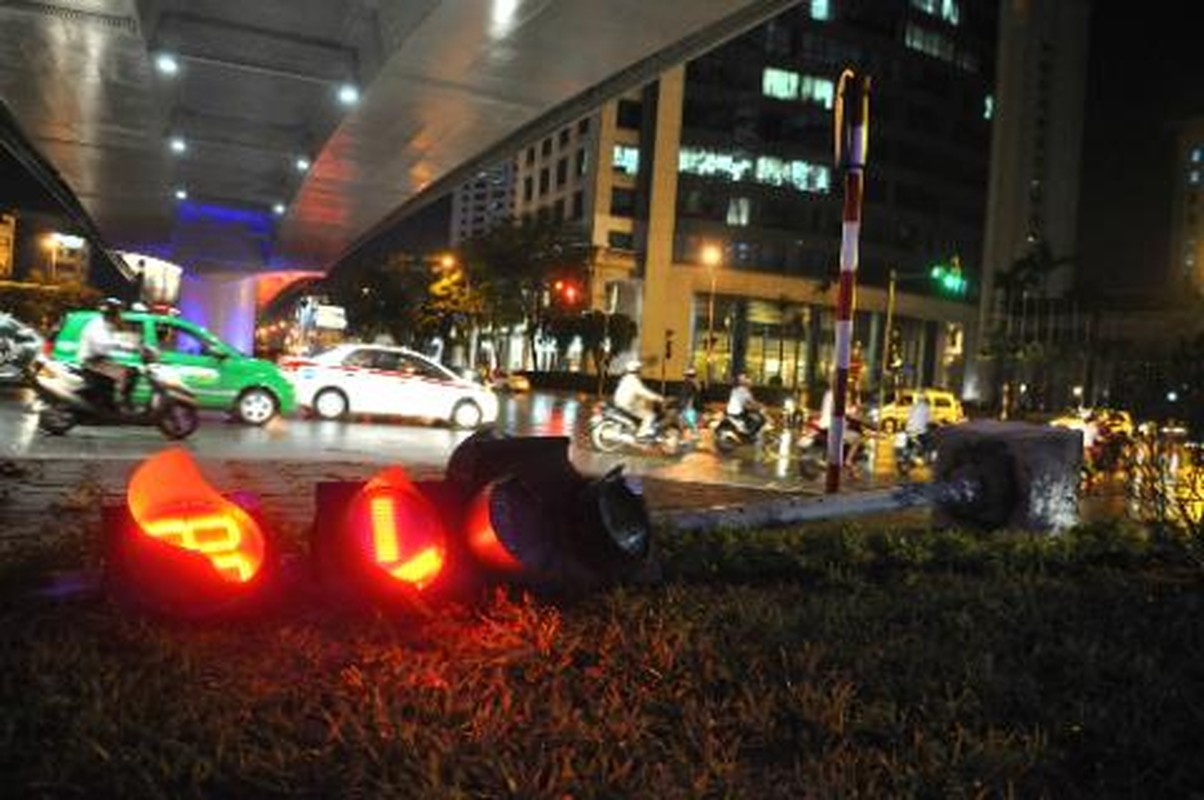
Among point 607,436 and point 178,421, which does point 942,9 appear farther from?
point 178,421

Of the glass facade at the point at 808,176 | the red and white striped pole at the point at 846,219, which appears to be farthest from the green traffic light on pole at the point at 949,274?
the glass facade at the point at 808,176

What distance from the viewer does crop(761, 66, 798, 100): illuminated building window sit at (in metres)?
80.8

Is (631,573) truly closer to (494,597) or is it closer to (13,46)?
(494,597)

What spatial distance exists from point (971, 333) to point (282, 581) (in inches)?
3792

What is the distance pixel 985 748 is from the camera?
372 cm

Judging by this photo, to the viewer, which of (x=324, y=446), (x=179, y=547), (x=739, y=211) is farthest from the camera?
(x=739, y=211)

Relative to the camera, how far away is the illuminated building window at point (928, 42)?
290 ft

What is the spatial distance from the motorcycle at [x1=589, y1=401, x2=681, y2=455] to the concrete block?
11629mm

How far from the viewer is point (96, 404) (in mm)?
14742

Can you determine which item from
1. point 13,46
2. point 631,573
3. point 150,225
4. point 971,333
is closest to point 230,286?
point 150,225

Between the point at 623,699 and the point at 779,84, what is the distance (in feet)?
267

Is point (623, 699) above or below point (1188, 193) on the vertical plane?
below

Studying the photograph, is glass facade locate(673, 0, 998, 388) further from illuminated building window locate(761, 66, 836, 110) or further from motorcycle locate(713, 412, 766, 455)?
motorcycle locate(713, 412, 766, 455)

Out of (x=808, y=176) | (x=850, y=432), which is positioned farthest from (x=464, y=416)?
(x=808, y=176)
